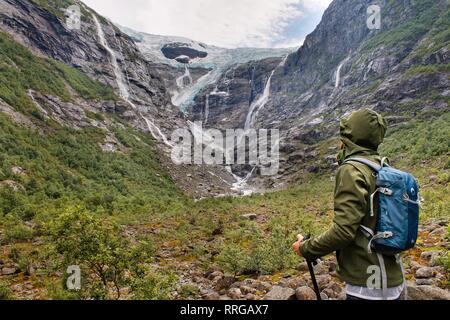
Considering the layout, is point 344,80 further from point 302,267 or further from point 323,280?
point 323,280

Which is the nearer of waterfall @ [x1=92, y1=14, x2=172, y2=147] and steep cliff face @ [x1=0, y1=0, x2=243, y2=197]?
steep cliff face @ [x1=0, y1=0, x2=243, y2=197]

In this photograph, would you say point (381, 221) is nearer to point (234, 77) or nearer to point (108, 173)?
point (108, 173)

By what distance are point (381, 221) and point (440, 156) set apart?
94.6ft

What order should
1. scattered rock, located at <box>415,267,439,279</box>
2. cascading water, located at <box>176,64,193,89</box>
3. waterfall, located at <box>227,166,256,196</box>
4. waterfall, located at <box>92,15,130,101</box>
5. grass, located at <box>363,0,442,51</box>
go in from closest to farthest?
scattered rock, located at <box>415,267,439,279</box> → waterfall, located at <box>227,166,256,196</box> → waterfall, located at <box>92,15,130,101</box> → grass, located at <box>363,0,442,51</box> → cascading water, located at <box>176,64,193,89</box>

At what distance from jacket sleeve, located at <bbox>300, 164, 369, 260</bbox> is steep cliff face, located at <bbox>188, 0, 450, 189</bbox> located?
2218 inches

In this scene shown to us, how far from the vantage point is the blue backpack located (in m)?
3.23

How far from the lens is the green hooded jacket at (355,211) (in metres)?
3.31

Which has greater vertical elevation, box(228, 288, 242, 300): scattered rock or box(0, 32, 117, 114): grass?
box(0, 32, 117, 114): grass

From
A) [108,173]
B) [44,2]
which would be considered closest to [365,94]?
[108,173]

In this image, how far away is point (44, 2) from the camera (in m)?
73.7

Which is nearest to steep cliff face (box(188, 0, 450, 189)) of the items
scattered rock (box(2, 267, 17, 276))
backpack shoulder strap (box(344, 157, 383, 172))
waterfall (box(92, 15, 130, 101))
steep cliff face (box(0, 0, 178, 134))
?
steep cliff face (box(0, 0, 178, 134))

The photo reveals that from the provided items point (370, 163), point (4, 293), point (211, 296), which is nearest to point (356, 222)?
point (370, 163)

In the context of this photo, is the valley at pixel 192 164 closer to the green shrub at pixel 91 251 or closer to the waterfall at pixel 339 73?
the green shrub at pixel 91 251

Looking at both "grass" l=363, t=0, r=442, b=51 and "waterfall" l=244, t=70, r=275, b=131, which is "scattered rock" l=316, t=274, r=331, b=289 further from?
"waterfall" l=244, t=70, r=275, b=131
